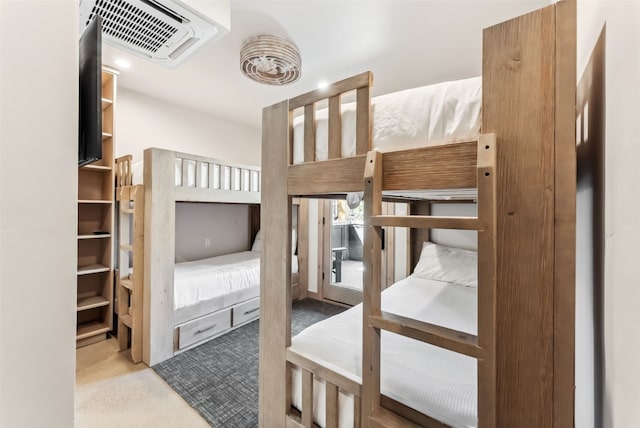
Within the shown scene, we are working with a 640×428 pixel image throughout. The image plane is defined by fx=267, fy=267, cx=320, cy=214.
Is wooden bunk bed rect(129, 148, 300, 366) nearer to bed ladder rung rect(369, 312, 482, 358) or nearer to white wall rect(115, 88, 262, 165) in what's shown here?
white wall rect(115, 88, 262, 165)

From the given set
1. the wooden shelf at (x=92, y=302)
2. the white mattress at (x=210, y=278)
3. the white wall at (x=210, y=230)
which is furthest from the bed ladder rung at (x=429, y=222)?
the white wall at (x=210, y=230)

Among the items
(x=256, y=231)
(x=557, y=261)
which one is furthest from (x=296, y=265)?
(x=557, y=261)

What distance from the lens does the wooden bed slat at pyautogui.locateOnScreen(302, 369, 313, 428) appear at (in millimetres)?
1157

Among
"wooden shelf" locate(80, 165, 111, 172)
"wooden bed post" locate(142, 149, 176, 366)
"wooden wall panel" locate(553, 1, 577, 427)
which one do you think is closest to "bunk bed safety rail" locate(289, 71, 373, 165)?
"wooden wall panel" locate(553, 1, 577, 427)

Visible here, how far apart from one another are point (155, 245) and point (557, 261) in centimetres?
244

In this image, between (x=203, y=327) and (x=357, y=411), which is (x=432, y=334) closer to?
(x=357, y=411)

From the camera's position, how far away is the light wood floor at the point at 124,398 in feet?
5.24

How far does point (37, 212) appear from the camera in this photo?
40 cm

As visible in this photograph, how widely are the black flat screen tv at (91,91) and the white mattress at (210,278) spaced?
4.81ft

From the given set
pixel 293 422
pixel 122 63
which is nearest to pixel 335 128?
pixel 293 422

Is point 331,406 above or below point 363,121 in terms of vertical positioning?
below

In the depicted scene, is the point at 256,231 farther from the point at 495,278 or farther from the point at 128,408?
the point at 495,278

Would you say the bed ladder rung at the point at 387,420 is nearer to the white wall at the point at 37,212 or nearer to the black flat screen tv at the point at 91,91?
the white wall at the point at 37,212

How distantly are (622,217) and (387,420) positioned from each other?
85 centimetres
